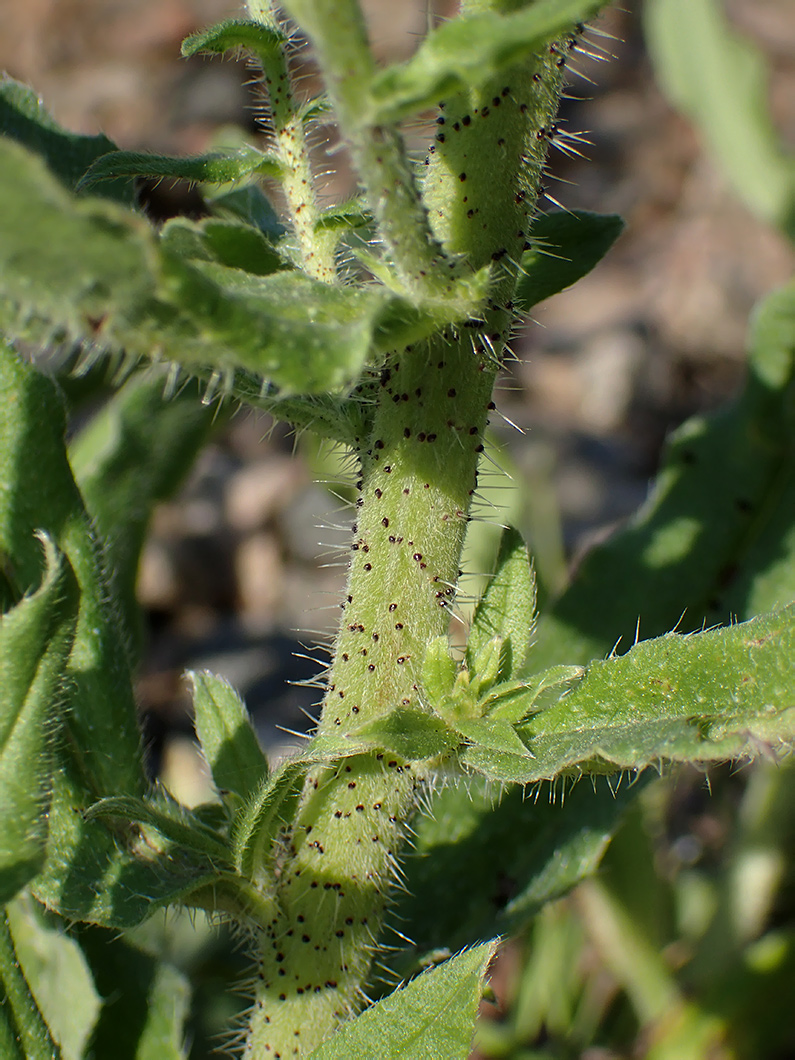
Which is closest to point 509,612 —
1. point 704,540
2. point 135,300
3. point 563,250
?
point 563,250

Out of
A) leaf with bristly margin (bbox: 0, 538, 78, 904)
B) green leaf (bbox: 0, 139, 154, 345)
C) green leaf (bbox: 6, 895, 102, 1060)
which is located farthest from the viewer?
green leaf (bbox: 6, 895, 102, 1060)

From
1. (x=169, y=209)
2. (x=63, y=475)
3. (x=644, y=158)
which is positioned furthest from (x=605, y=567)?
(x=644, y=158)

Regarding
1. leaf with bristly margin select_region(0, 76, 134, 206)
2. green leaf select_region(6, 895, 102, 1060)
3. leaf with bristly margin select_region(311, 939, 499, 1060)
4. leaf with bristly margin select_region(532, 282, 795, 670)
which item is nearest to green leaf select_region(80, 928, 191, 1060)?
green leaf select_region(6, 895, 102, 1060)

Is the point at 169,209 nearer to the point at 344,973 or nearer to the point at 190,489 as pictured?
the point at 190,489

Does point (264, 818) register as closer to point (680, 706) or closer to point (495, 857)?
point (680, 706)

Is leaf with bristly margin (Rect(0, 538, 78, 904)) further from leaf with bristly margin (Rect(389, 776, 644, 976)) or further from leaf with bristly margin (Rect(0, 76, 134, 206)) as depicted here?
leaf with bristly margin (Rect(389, 776, 644, 976))

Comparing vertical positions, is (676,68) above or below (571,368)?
above
